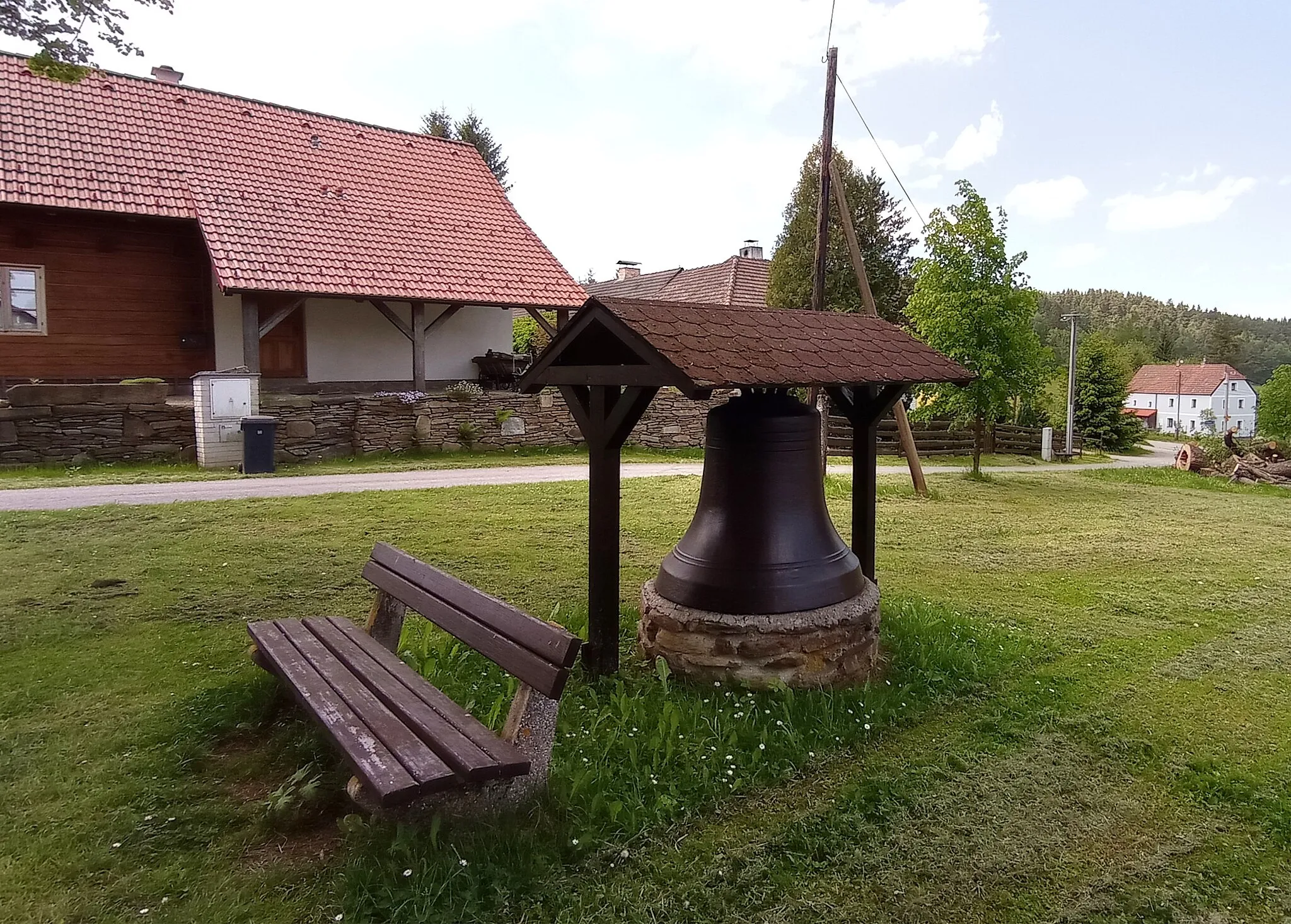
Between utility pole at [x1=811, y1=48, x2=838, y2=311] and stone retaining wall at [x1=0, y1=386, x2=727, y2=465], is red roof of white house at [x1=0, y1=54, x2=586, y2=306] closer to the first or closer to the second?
stone retaining wall at [x1=0, y1=386, x2=727, y2=465]

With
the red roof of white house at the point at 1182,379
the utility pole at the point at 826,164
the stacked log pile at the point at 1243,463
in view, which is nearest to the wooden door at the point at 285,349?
the utility pole at the point at 826,164

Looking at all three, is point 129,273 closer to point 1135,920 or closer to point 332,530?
point 332,530

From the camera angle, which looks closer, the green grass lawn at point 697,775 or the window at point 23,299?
the green grass lawn at point 697,775

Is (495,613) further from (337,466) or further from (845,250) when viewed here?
(845,250)

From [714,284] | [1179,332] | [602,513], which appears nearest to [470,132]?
[714,284]

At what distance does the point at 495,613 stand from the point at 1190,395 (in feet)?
267

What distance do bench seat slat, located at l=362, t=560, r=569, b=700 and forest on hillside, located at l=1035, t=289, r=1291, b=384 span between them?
81.1 metres

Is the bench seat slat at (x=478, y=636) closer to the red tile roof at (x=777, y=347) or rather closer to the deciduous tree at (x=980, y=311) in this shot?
the red tile roof at (x=777, y=347)

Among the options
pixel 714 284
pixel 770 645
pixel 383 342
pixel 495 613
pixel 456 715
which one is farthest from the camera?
pixel 714 284

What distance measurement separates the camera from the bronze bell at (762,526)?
4.41 m

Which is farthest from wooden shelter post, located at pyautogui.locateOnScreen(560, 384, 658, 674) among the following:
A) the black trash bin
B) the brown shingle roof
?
the black trash bin

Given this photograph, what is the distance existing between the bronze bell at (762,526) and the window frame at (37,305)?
47.9 feet

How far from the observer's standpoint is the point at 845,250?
25.9 meters

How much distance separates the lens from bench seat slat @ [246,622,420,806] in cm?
265
